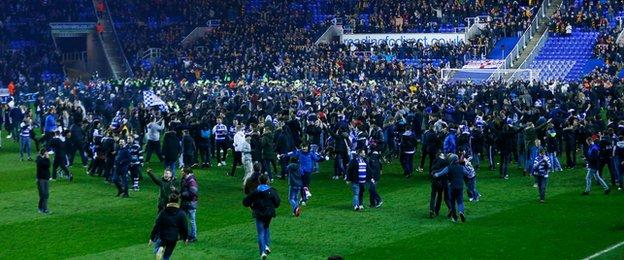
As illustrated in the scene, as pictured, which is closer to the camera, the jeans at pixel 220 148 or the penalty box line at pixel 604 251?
the penalty box line at pixel 604 251

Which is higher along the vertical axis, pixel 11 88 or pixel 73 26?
pixel 73 26

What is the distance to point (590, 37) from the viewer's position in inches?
2361

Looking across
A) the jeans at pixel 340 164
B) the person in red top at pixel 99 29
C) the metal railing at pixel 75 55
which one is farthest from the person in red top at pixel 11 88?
the jeans at pixel 340 164

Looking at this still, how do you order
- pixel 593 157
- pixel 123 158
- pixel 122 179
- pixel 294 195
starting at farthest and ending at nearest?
pixel 122 179, pixel 593 157, pixel 123 158, pixel 294 195

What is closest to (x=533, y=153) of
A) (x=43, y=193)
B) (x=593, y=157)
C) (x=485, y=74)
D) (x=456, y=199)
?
(x=593, y=157)

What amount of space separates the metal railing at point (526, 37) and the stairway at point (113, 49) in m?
20.1

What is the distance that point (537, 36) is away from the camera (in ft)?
205

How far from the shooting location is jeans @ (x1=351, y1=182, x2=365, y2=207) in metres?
27.4

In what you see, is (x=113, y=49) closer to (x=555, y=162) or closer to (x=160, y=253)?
(x=555, y=162)

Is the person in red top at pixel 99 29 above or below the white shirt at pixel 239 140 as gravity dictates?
above

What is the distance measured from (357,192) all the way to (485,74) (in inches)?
1226

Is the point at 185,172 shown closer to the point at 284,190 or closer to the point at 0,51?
the point at 284,190

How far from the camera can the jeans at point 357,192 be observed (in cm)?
2744

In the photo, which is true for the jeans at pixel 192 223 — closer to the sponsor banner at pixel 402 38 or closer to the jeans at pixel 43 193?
the jeans at pixel 43 193
